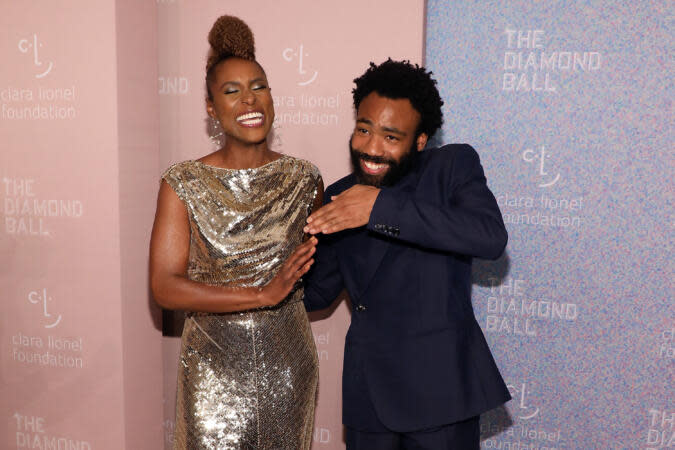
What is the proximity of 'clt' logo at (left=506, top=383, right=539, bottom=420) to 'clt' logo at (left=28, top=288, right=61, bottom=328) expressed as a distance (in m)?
2.36

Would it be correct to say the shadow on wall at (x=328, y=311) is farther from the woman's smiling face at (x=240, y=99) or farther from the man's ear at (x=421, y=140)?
the woman's smiling face at (x=240, y=99)

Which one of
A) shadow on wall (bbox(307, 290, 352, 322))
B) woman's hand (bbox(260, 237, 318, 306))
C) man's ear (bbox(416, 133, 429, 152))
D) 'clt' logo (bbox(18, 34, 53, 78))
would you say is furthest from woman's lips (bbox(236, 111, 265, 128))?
'clt' logo (bbox(18, 34, 53, 78))

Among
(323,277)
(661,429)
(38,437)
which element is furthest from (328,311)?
(661,429)

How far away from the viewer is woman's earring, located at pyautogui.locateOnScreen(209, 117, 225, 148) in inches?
112

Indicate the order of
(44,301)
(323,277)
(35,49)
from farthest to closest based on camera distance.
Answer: (44,301)
(35,49)
(323,277)

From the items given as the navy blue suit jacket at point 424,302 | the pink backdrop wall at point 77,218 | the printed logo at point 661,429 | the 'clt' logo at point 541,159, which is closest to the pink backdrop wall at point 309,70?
the pink backdrop wall at point 77,218

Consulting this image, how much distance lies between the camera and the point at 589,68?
8.63 feet

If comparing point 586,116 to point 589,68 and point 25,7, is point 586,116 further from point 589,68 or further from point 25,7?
point 25,7

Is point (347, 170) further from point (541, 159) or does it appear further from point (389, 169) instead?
point (541, 159)

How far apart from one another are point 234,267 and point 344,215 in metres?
0.45

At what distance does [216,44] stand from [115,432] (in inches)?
76.6

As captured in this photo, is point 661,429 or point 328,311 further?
point 328,311

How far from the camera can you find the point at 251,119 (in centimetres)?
187

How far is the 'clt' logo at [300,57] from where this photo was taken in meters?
2.72
